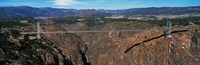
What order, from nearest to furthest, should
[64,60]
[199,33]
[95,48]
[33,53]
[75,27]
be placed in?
1. [33,53]
2. [64,60]
3. [199,33]
4. [95,48]
5. [75,27]

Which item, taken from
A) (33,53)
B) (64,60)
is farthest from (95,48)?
(33,53)

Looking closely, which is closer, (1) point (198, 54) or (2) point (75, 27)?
(1) point (198, 54)

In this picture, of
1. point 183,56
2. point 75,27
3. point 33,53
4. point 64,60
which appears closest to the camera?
point 33,53

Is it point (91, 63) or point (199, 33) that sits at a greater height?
point (199, 33)

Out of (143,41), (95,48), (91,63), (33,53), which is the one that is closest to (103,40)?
(95,48)

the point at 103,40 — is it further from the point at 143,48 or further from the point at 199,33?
the point at 199,33

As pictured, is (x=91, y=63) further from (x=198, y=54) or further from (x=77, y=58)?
(x=198, y=54)
